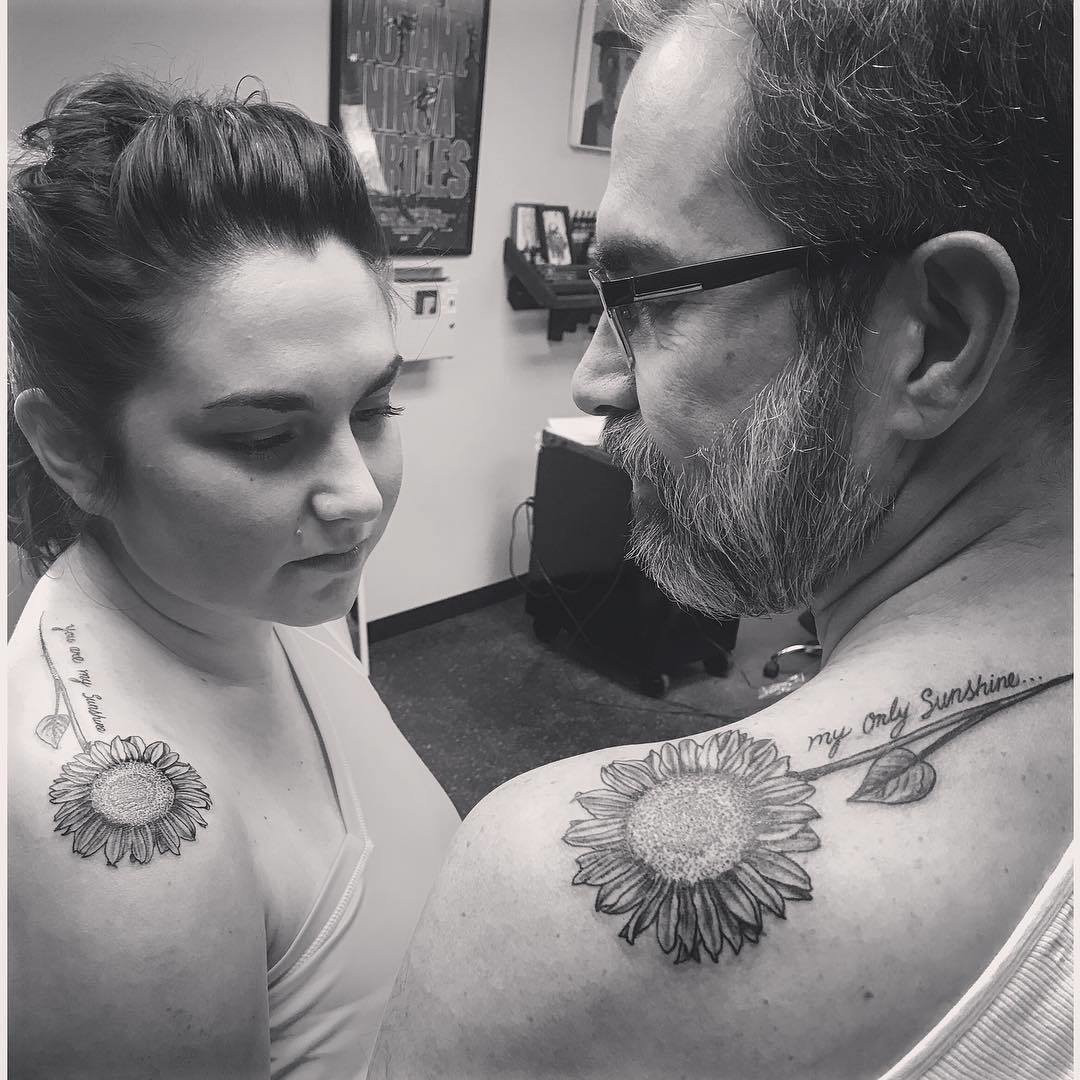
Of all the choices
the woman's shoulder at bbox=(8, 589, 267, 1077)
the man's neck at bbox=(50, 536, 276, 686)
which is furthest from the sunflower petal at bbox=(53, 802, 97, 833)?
the man's neck at bbox=(50, 536, 276, 686)

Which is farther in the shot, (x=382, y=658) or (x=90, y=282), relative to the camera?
(x=382, y=658)

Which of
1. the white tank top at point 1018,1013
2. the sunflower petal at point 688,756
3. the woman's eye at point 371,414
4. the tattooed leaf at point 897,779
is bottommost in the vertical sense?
the white tank top at point 1018,1013

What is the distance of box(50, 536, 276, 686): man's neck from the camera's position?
2.81 ft

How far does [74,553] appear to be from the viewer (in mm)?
882

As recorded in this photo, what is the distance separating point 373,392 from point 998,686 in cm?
58

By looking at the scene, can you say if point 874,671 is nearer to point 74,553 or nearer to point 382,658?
point 74,553

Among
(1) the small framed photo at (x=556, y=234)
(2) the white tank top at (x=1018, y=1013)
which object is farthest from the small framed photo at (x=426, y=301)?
(2) the white tank top at (x=1018, y=1013)

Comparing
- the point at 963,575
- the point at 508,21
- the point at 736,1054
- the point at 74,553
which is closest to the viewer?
the point at 736,1054

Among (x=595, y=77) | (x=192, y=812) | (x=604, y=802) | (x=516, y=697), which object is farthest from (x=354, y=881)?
(x=595, y=77)

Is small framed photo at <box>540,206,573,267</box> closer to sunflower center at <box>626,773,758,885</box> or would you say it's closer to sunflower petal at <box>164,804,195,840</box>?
sunflower petal at <box>164,804,195,840</box>

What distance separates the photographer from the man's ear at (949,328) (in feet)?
1.87

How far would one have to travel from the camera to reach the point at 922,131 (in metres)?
0.59

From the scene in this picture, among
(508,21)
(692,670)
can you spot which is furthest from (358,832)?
(508,21)

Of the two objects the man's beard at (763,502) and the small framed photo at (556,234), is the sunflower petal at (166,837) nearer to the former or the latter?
the man's beard at (763,502)
